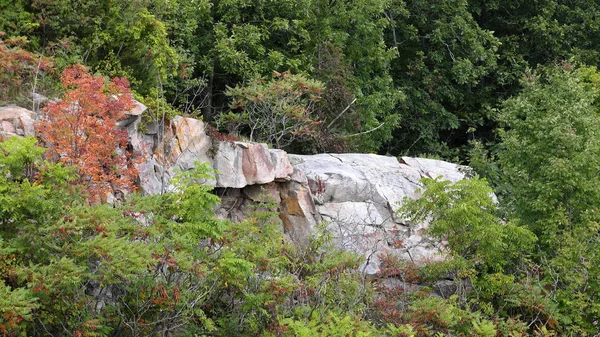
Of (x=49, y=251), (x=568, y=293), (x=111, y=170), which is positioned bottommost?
(x=568, y=293)

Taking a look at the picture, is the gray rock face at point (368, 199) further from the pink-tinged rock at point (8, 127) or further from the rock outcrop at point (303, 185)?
the pink-tinged rock at point (8, 127)

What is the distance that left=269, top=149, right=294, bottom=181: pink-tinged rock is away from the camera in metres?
17.5

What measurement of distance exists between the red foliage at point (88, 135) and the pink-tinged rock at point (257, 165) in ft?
13.9

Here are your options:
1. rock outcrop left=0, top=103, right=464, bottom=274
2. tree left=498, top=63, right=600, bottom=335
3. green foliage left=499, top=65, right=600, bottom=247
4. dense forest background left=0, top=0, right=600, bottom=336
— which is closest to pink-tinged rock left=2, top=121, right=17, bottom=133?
dense forest background left=0, top=0, right=600, bottom=336

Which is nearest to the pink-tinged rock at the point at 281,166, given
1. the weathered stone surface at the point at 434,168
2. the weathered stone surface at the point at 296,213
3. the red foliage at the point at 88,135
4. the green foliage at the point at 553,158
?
the weathered stone surface at the point at 296,213

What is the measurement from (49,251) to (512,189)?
1060cm

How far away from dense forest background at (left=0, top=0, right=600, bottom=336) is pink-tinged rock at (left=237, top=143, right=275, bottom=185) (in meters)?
0.77

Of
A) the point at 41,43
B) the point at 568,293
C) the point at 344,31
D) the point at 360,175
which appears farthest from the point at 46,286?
the point at 344,31

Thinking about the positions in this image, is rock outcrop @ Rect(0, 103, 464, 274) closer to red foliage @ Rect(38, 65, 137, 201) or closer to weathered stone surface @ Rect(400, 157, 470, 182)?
weathered stone surface @ Rect(400, 157, 470, 182)

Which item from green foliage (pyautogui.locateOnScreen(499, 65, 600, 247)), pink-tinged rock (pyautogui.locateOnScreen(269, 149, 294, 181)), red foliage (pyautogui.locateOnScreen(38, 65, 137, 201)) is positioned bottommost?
pink-tinged rock (pyautogui.locateOnScreen(269, 149, 294, 181))

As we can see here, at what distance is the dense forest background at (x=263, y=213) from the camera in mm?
10008

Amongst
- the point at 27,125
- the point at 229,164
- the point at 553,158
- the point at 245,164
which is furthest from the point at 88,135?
the point at 553,158

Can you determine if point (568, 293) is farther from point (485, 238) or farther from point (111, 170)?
point (111, 170)

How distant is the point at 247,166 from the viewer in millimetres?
17172
